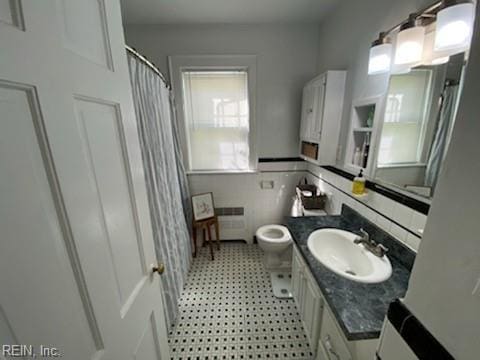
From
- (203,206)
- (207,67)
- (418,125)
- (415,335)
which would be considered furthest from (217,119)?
(415,335)

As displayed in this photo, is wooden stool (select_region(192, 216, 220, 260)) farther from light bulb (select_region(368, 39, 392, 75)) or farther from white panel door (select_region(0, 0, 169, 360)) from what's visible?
light bulb (select_region(368, 39, 392, 75))

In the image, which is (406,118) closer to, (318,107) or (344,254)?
(318,107)

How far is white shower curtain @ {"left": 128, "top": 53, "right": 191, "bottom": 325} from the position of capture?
4.43 ft

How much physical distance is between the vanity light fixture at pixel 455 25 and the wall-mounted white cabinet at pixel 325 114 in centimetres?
84

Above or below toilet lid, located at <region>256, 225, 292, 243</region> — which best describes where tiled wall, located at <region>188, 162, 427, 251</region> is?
above

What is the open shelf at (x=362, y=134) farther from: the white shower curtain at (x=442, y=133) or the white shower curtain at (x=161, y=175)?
the white shower curtain at (x=161, y=175)

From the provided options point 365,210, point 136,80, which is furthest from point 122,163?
point 365,210

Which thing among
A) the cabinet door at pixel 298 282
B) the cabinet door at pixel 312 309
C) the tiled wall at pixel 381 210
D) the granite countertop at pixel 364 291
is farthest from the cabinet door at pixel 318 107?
the cabinet door at pixel 312 309

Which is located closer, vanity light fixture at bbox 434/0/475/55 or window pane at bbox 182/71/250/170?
vanity light fixture at bbox 434/0/475/55

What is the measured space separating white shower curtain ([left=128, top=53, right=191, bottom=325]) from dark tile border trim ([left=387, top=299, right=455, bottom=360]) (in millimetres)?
1402

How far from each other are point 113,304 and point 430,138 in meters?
1.52

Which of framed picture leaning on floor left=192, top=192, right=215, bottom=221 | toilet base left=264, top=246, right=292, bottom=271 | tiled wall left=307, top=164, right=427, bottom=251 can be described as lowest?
toilet base left=264, top=246, right=292, bottom=271

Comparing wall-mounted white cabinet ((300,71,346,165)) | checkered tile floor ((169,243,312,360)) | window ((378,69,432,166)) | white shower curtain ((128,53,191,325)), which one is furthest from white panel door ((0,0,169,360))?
wall-mounted white cabinet ((300,71,346,165))

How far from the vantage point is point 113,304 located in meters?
0.64
